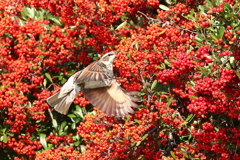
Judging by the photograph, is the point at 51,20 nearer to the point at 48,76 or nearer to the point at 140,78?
the point at 48,76

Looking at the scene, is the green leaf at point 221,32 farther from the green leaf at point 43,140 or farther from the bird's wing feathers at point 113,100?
→ the green leaf at point 43,140

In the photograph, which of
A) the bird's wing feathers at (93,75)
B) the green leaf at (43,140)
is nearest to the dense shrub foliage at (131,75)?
the green leaf at (43,140)

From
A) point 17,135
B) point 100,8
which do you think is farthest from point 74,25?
point 17,135

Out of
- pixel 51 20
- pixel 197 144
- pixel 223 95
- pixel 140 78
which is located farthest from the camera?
pixel 51 20

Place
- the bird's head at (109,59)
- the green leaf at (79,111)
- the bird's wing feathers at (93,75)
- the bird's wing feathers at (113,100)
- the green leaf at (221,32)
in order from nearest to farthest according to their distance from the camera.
Result: the green leaf at (221,32)
the bird's wing feathers at (93,75)
the bird's wing feathers at (113,100)
the bird's head at (109,59)
the green leaf at (79,111)

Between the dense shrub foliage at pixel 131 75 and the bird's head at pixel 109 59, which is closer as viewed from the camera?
the dense shrub foliage at pixel 131 75

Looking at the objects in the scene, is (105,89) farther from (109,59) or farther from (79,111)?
(79,111)
